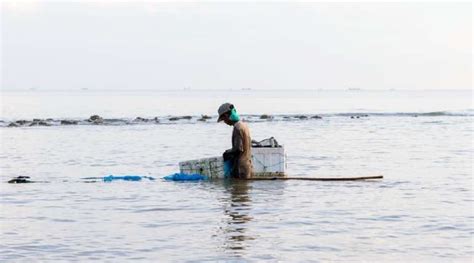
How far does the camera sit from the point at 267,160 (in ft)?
58.5

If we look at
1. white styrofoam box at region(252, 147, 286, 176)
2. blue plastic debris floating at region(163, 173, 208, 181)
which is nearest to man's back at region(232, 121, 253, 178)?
white styrofoam box at region(252, 147, 286, 176)

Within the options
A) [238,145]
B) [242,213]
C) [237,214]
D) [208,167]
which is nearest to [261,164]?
[208,167]

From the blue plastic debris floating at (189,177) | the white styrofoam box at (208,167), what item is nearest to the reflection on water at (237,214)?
the white styrofoam box at (208,167)

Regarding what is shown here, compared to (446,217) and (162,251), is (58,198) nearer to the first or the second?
(162,251)

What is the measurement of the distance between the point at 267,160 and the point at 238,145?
1463mm

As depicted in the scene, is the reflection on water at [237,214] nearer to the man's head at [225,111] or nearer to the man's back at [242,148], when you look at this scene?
the man's back at [242,148]

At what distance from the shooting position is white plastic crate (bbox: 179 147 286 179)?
17688 millimetres

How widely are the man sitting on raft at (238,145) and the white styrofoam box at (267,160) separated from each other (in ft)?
1.40

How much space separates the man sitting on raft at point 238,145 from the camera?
16402 millimetres

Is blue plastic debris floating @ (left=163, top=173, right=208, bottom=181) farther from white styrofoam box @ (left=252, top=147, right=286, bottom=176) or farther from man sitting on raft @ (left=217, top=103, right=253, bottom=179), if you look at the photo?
white styrofoam box @ (left=252, top=147, right=286, bottom=176)

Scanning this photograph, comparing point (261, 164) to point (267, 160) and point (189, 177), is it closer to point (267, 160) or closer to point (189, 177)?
point (267, 160)

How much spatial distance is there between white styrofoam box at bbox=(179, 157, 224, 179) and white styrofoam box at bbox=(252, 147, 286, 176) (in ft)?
2.55

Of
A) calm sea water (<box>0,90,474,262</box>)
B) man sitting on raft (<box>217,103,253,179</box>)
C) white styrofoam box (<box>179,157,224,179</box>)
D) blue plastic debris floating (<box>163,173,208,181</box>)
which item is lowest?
calm sea water (<box>0,90,474,262</box>)

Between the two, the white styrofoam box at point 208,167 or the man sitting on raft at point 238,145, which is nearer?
the man sitting on raft at point 238,145
